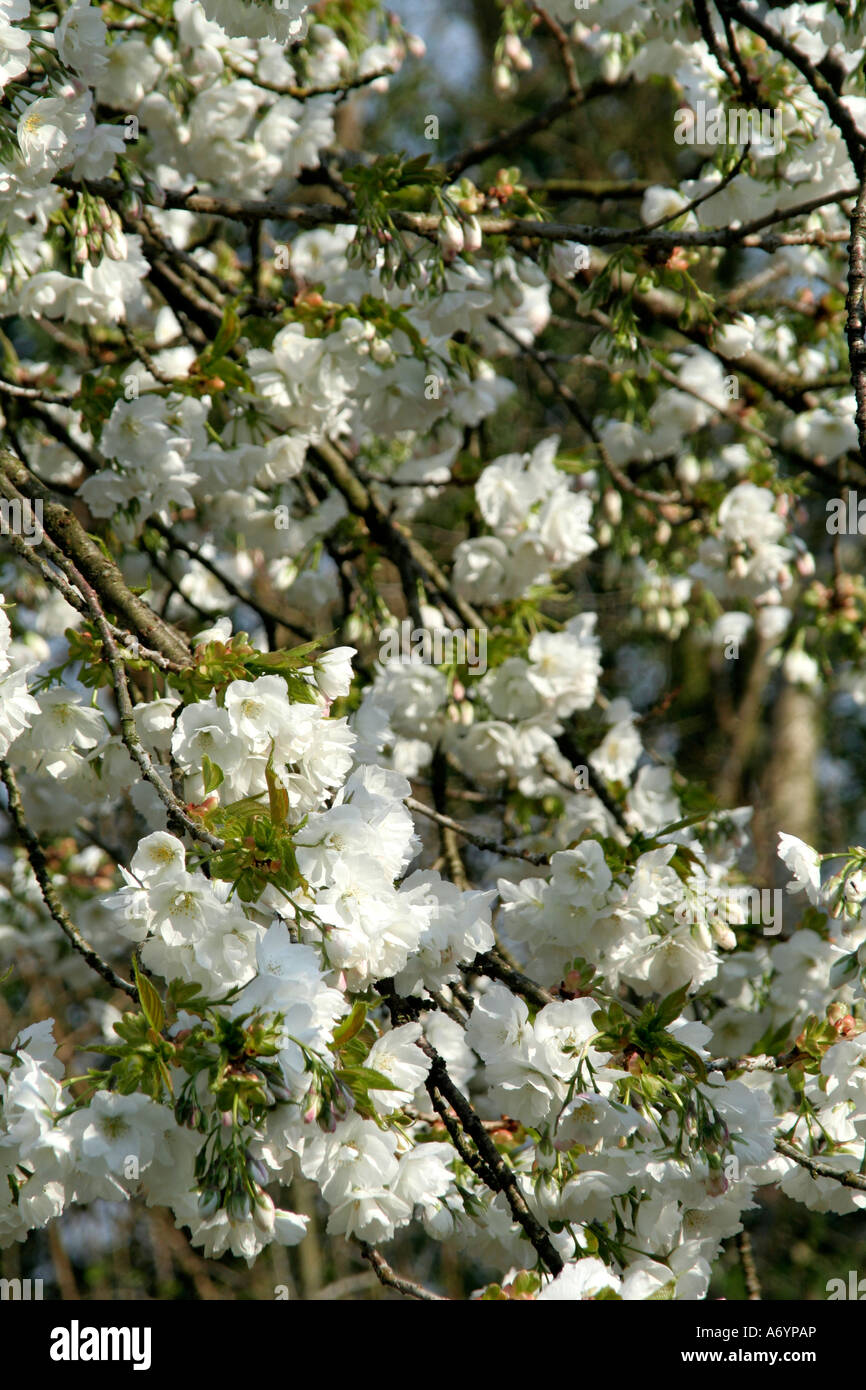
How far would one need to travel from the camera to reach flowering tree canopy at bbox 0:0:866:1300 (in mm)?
1358

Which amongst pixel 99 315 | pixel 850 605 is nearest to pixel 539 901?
pixel 99 315

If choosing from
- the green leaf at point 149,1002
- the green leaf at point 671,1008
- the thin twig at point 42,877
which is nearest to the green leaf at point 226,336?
the thin twig at point 42,877

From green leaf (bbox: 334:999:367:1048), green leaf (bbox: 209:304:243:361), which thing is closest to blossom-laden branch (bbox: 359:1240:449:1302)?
green leaf (bbox: 334:999:367:1048)

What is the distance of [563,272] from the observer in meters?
2.30

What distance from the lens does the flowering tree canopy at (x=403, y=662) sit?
4.46 feet

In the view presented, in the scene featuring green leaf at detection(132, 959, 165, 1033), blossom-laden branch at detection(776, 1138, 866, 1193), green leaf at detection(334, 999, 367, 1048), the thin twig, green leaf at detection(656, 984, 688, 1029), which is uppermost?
the thin twig

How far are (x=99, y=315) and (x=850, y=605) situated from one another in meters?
2.22

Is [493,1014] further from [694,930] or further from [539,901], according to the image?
[694,930]

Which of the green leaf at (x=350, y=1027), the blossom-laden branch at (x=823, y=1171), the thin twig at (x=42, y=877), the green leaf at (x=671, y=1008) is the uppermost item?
the thin twig at (x=42, y=877)

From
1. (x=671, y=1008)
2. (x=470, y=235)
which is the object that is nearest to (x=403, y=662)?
(x=470, y=235)

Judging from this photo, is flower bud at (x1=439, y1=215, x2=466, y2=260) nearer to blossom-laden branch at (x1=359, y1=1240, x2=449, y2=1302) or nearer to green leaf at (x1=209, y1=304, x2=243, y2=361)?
green leaf at (x1=209, y1=304, x2=243, y2=361)

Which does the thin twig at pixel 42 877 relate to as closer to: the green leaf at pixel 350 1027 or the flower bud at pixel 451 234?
the green leaf at pixel 350 1027

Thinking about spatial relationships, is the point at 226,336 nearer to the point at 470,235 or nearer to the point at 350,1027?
the point at 470,235

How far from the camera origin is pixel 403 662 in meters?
2.71
